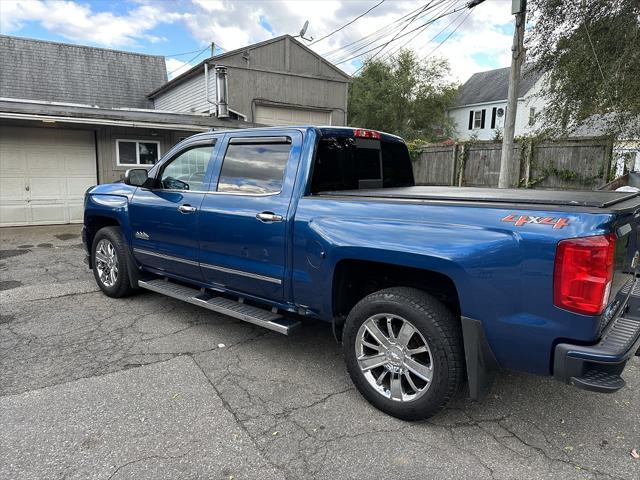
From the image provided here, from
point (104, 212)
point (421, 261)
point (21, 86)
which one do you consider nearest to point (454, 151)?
point (104, 212)

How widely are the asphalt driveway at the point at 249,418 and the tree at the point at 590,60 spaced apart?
22.1ft

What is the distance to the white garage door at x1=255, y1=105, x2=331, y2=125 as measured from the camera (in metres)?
16.6

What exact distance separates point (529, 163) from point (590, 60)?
306 cm

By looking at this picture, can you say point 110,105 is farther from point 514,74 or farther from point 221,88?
point 514,74

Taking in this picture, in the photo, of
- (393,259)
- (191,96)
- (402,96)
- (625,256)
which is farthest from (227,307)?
(402,96)

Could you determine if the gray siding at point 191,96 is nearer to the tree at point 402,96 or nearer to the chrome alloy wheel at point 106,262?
the chrome alloy wheel at point 106,262

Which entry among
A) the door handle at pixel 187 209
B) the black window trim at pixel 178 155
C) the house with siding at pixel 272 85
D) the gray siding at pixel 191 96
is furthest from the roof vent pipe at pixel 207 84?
the door handle at pixel 187 209

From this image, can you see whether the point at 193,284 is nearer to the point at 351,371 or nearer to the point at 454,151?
the point at 351,371

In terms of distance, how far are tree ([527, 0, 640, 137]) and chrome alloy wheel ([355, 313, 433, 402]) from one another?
8.13 metres

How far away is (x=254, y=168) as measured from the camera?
12.5 feet

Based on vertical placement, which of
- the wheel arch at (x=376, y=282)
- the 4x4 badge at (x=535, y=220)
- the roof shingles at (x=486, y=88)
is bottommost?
the wheel arch at (x=376, y=282)

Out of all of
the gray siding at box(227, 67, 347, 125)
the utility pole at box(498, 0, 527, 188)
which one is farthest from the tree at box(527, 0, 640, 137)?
the gray siding at box(227, 67, 347, 125)

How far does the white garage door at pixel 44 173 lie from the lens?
34.3ft

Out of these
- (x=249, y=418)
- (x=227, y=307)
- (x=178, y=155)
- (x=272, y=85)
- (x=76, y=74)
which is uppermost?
(x=76, y=74)
